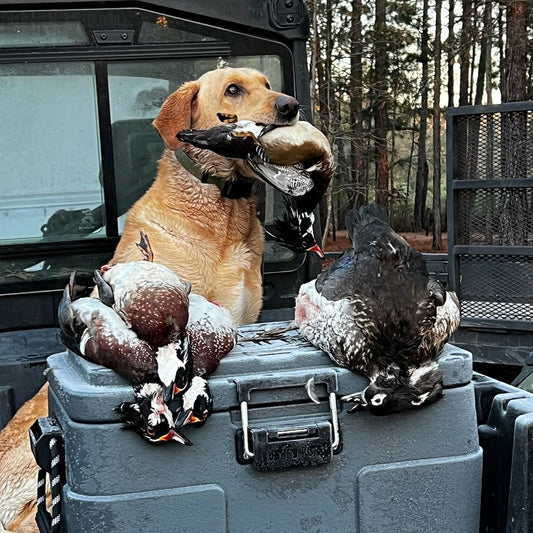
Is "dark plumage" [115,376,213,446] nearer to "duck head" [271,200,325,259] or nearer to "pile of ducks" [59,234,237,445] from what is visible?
"pile of ducks" [59,234,237,445]

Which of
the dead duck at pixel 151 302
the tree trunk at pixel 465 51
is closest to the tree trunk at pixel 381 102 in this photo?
the tree trunk at pixel 465 51

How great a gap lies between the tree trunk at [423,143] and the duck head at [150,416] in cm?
2137

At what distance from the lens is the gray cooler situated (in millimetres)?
1660

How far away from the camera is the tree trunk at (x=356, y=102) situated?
19.8 metres

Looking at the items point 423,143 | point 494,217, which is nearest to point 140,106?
point 494,217

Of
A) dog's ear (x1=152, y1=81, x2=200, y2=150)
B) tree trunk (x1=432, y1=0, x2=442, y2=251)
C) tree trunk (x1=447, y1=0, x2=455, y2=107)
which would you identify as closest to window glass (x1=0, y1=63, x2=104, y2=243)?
dog's ear (x1=152, y1=81, x2=200, y2=150)

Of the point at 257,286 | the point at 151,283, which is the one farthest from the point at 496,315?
the point at 151,283

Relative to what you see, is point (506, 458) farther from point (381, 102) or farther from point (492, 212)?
point (381, 102)

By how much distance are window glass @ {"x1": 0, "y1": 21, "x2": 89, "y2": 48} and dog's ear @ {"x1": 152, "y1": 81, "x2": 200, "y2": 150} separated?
21.6 inches

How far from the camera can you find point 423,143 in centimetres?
2533

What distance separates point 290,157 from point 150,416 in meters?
1.13

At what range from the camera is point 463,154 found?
434cm

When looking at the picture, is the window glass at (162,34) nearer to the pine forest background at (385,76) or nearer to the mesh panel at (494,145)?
the mesh panel at (494,145)

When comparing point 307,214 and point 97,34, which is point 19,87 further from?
point 307,214
